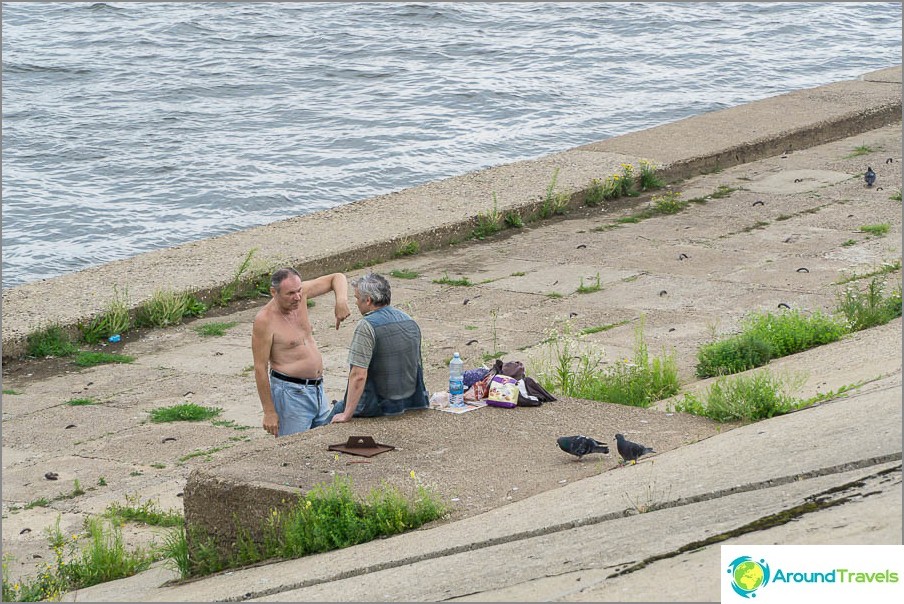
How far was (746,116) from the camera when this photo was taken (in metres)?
17.5

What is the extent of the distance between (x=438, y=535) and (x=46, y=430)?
12.0ft

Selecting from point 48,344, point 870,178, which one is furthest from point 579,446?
point 870,178

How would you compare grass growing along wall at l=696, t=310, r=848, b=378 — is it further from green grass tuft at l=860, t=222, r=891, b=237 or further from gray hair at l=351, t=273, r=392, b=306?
green grass tuft at l=860, t=222, r=891, b=237

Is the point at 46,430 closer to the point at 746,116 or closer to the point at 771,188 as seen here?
the point at 771,188

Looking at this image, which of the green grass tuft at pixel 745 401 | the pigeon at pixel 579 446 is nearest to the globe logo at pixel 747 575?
the pigeon at pixel 579 446

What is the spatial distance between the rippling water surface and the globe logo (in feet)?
48.7

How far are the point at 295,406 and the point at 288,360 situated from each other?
0.27m

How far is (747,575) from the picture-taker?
13.1 ft

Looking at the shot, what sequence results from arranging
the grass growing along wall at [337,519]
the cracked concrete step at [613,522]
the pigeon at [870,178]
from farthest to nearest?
the pigeon at [870,178] → the grass growing along wall at [337,519] → the cracked concrete step at [613,522]

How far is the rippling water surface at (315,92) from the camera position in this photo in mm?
21531

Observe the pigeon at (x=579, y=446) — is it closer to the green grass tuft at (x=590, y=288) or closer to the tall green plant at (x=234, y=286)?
the green grass tuft at (x=590, y=288)

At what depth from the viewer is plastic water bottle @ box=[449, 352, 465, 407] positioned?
22.7ft

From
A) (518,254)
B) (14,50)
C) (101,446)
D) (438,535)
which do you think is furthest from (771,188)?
(14,50)

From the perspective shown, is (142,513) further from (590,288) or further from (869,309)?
(590,288)
